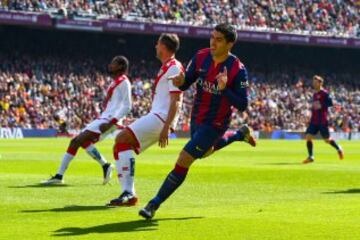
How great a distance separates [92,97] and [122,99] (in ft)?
130

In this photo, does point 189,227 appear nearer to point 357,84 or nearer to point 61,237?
point 61,237

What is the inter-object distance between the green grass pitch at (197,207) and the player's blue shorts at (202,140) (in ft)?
2.77

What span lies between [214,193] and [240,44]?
182 ft

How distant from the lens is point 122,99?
1572 centimetres

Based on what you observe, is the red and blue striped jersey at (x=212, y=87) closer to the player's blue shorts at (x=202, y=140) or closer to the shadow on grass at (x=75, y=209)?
the player's blue shorts at (x=202, y=140)

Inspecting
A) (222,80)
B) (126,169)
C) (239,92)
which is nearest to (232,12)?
(126,169)

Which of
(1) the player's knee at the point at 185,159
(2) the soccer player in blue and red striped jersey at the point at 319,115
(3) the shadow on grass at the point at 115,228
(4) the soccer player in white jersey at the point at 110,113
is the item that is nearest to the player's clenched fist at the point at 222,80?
(1) the player's knee at the point at 185,159

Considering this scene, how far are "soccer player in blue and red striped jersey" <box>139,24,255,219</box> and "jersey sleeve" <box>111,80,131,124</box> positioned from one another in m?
3.94

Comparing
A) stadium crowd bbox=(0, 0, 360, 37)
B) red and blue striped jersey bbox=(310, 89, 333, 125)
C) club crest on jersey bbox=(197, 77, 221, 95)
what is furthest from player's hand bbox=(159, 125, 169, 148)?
stadium crowd bbox=(0, 0, 360, 37)

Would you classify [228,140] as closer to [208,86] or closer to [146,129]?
→ [146,129]

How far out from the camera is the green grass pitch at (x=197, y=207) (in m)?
10.0

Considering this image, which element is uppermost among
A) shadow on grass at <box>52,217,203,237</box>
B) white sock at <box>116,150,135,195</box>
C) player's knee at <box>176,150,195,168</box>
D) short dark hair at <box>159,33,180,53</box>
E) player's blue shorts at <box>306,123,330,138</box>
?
short dark hair at <box>159,33,180,53</box>

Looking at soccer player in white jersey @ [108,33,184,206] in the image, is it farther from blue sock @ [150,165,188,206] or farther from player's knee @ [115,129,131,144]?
blue sock @ [150,165,188,206]

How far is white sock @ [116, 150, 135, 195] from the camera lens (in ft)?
41.9
